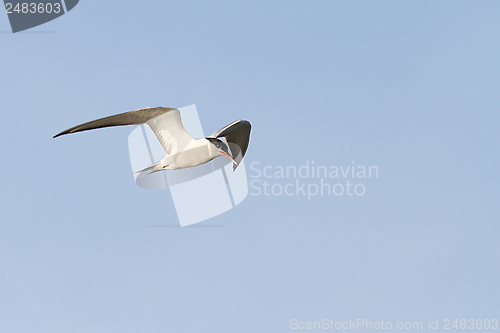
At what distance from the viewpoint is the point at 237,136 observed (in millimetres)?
25844

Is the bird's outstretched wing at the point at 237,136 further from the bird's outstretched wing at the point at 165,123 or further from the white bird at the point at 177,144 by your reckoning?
the bird's outstretched wing at the point at 165,123

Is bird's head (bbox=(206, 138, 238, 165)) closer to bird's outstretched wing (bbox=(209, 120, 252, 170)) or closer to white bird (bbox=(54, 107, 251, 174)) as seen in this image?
white bird (bbox=(54, 107, 251, 174))

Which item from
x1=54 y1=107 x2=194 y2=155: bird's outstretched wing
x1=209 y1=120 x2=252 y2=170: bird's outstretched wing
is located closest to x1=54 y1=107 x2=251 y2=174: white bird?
x1=54 y1=107 x2=194 y2=155: bird's outstretched wing

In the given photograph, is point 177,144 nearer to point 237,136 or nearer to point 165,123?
point 165,123

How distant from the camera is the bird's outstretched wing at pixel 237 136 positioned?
2509cm

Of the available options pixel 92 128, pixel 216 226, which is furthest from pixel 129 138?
pixel 216 226

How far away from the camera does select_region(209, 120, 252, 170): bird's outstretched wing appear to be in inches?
988

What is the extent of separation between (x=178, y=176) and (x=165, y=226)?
226cm

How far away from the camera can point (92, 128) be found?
20.5 meters

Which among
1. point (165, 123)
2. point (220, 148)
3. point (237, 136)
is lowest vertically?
point (237, 136)

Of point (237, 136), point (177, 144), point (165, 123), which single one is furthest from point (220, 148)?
point (237, 136)

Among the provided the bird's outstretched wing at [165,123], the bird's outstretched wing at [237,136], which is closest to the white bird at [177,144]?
the bird's outstretched wing at [165,123]

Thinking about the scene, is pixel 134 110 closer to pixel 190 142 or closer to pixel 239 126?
pixel 190 142

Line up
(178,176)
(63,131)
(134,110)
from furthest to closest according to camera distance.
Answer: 1. (178,176)
2. (134,110)
3. (63,131)
